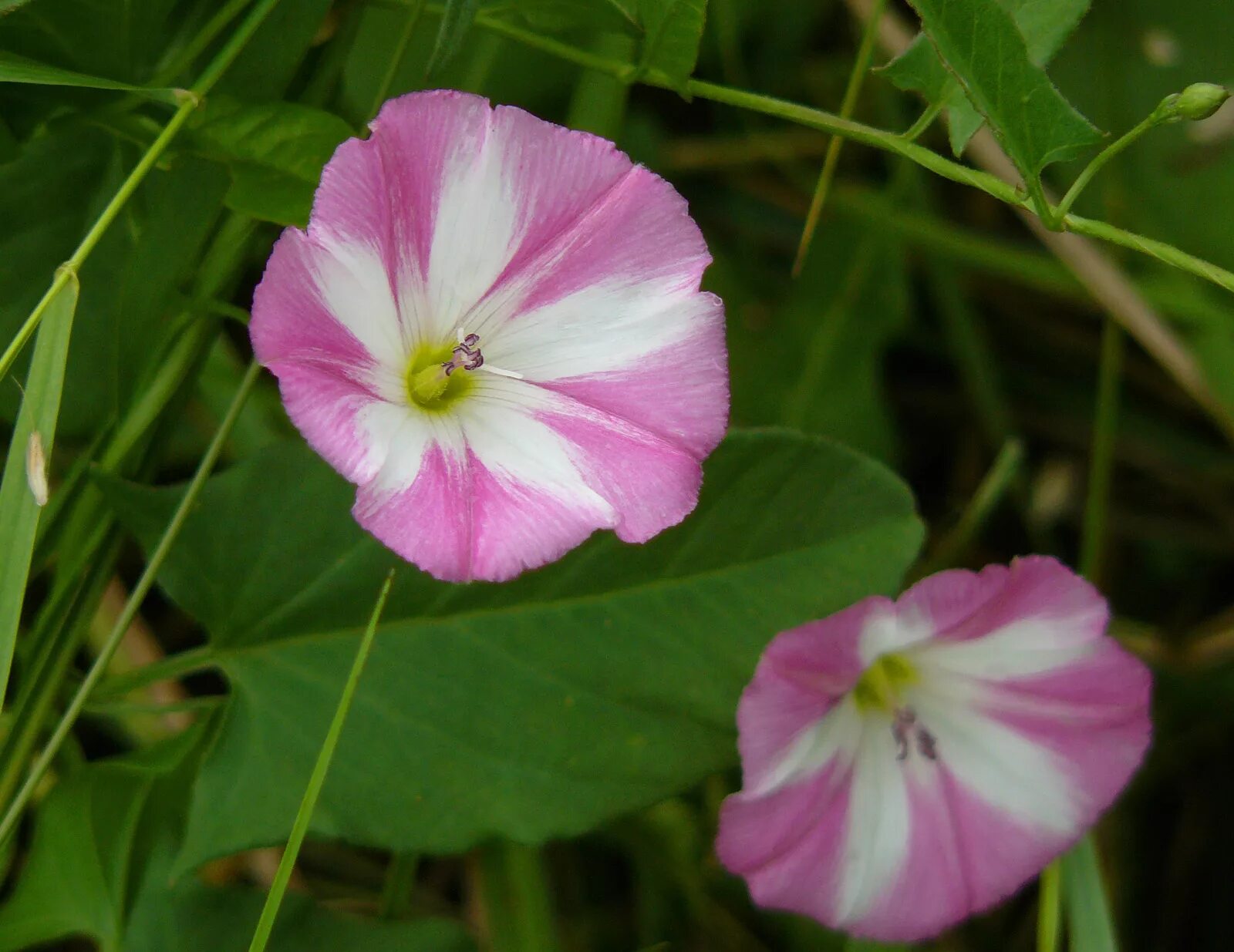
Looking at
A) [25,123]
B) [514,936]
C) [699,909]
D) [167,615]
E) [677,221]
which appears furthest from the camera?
[167,615]

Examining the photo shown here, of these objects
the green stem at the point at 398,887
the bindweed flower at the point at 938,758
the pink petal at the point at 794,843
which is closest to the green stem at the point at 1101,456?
the bindweed flower at the point at 938,758

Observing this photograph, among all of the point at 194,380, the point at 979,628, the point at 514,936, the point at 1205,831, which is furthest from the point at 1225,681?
the point at 194,380

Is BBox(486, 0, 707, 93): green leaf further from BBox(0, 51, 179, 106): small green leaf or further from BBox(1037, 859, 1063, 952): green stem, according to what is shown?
BBox(1037, 859, 1063, 952): green stem

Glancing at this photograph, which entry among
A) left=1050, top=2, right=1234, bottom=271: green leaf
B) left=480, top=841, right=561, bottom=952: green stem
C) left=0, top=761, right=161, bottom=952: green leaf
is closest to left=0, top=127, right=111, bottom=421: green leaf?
left=0, top=761, right=161, bottom=952: green leaf

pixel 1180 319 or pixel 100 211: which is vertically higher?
pixel 1180 319

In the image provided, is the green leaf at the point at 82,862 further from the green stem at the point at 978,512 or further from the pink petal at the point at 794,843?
the green stem at the point at 978,512

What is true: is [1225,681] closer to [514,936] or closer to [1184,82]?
[1184,82]

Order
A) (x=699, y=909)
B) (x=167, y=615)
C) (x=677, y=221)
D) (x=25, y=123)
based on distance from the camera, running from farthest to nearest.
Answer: (x=167, y=615)
(x=699, y=909)
(x=25, y=123)
(x=677, y=221)

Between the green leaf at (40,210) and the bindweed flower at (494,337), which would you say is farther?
the green leaf at (40,210)
